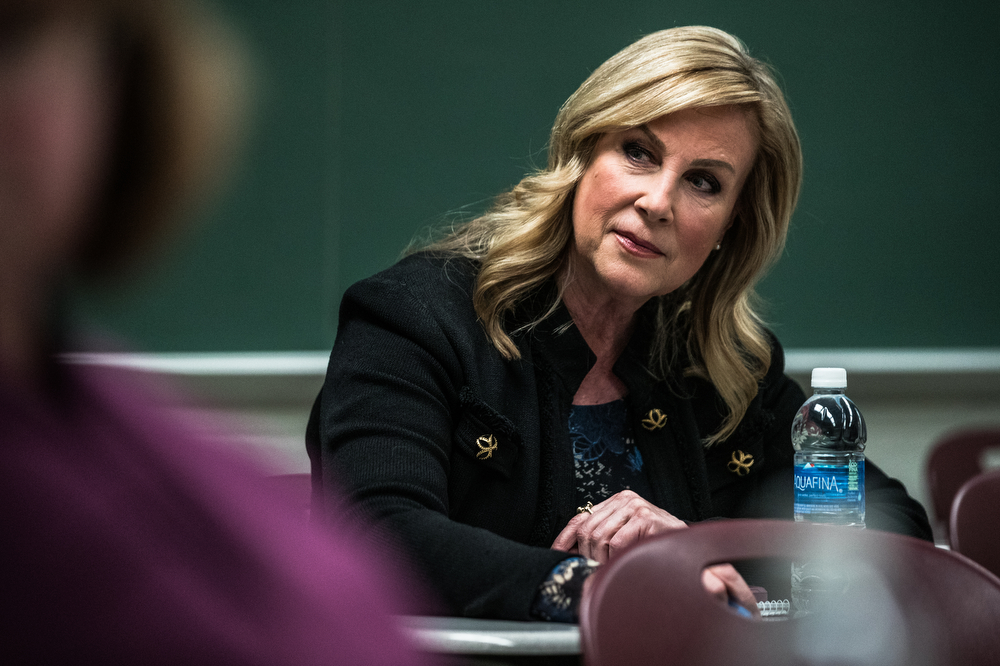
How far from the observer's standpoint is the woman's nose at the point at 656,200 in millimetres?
1797

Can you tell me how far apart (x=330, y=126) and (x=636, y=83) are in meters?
1.64

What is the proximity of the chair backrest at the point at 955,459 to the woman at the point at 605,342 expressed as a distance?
2.79 feet

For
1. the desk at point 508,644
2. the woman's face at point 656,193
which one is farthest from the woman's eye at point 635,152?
the desk at point 508,644

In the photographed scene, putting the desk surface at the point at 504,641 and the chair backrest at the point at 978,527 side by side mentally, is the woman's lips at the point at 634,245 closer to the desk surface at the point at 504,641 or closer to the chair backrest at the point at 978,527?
the chair backrest at the point at 978,527

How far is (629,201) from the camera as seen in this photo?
1.82m

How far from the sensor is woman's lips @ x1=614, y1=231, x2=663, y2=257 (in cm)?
182

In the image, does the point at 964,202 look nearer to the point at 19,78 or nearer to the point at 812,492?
the point at 812,492

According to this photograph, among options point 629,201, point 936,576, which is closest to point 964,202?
point 629,201

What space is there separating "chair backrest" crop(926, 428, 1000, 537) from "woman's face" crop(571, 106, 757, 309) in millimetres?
1281

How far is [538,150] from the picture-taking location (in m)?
3.22

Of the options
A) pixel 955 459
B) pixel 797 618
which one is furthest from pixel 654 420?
pixel 955 459

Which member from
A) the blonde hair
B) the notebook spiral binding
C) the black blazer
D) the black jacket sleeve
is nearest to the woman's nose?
the blonde hair

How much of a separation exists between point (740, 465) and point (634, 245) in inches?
19.8

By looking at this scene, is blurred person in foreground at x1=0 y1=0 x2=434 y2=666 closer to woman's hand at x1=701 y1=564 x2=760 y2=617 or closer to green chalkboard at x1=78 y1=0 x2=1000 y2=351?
woman's hand at x1=701 y1=564 x2=760 y2=617
